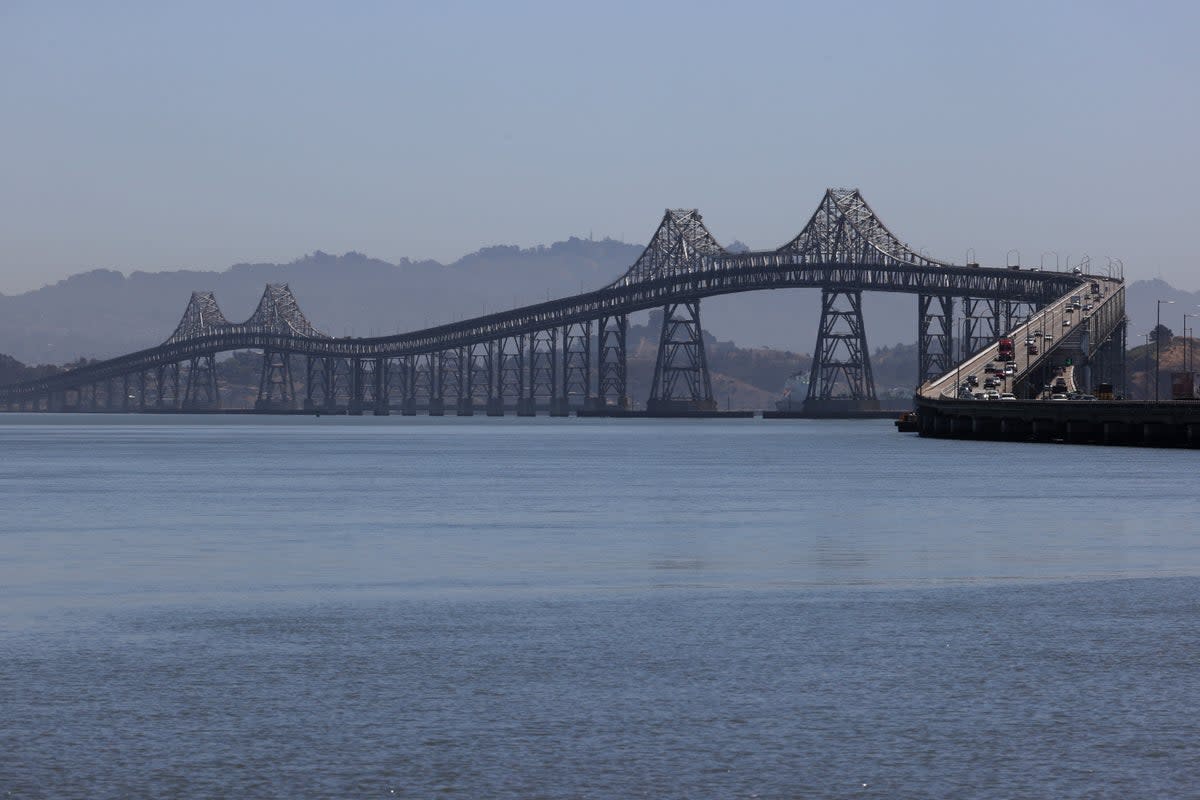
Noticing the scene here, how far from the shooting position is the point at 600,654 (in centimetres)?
1836

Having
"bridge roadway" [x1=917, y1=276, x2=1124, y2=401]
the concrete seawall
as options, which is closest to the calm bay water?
the concrete seawall

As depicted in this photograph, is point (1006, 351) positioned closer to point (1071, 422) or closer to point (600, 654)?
point (1071, 422)

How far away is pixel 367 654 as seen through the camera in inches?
719

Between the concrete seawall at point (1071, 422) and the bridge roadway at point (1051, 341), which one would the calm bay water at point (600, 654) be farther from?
the bridge roadway at point (1051, 341)

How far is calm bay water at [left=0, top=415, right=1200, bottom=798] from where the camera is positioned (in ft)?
42.2

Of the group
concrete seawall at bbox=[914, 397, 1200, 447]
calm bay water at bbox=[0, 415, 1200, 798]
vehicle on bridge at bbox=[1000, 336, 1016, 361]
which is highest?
vehicle on bridge at bbox=[1000, 336, 1016, 361]

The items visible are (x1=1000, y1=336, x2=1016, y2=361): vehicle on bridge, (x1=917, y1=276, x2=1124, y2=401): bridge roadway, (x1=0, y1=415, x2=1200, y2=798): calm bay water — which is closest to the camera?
(x1=0, y1=415, x2=1200, y2=798): calm bay water

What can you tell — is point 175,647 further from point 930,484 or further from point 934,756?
point 930,484

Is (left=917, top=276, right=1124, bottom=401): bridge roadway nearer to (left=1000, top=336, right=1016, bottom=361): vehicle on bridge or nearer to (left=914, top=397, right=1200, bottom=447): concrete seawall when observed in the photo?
(left=1000, top=336, right=1016, bottom=361): vehicle on bridge

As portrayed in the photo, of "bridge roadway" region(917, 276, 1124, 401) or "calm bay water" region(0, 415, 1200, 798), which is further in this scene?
"bridge roadway" region(917, 276, 1124, 401)

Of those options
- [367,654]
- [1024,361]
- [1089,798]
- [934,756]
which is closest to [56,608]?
[367,654]

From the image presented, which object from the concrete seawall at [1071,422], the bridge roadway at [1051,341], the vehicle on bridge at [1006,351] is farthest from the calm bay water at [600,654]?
the bridge roadway at [1051,341]

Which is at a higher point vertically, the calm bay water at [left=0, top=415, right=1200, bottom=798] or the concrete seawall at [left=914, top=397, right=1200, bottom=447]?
the concrete seawall at [left=914, top=397, right=1200, bottom=447]

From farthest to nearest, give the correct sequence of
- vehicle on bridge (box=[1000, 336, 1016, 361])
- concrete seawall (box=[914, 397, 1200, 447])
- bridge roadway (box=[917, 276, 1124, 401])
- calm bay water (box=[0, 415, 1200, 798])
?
bridge roadway (box=[917, 276, 1124, 401])
vehicle on bridge (box=[1000, 336, 1016, 361])
concrete seawall (box=[914, 397, 1200, 447])
calm bay water (box=[0, 415, 1200, 798])
